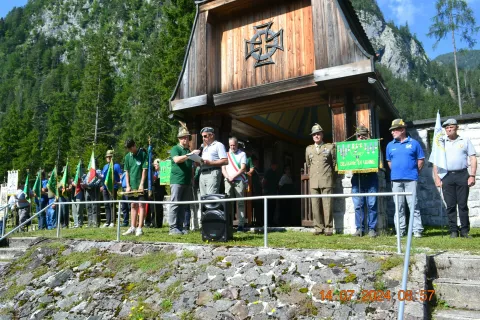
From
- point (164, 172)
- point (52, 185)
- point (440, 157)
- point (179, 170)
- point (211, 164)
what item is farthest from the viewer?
point (52, 185)

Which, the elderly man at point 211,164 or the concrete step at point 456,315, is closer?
the concrete step at point 456,315

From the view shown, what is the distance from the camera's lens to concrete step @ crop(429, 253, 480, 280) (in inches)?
170

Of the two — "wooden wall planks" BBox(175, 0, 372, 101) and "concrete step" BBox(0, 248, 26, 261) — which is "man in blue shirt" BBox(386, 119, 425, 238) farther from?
"concrete step" BBox(0, 248, 26, 261)

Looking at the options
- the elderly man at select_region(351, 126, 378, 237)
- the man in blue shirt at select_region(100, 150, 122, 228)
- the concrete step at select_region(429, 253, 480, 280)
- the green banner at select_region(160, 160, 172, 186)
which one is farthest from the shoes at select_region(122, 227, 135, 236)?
the concrete step at select_region(429, 253, 480, 280)

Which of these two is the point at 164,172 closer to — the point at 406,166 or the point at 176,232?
the point at 176,232

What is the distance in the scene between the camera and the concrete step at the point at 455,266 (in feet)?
14.1

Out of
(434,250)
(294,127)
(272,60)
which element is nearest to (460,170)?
(434,250)

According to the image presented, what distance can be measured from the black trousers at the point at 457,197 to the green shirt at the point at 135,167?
5457 mm

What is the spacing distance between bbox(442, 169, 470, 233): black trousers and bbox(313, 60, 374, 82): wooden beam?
2.60 metres

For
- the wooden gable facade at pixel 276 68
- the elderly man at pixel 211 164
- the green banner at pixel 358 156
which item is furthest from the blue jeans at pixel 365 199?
the elderly man at pixel 211 164

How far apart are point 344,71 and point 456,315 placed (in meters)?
5.56

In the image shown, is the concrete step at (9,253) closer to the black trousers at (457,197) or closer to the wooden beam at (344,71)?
the wooden beam at (344,71)

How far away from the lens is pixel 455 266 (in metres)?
4.41

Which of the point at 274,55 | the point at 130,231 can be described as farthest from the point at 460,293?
the point at 274,55
